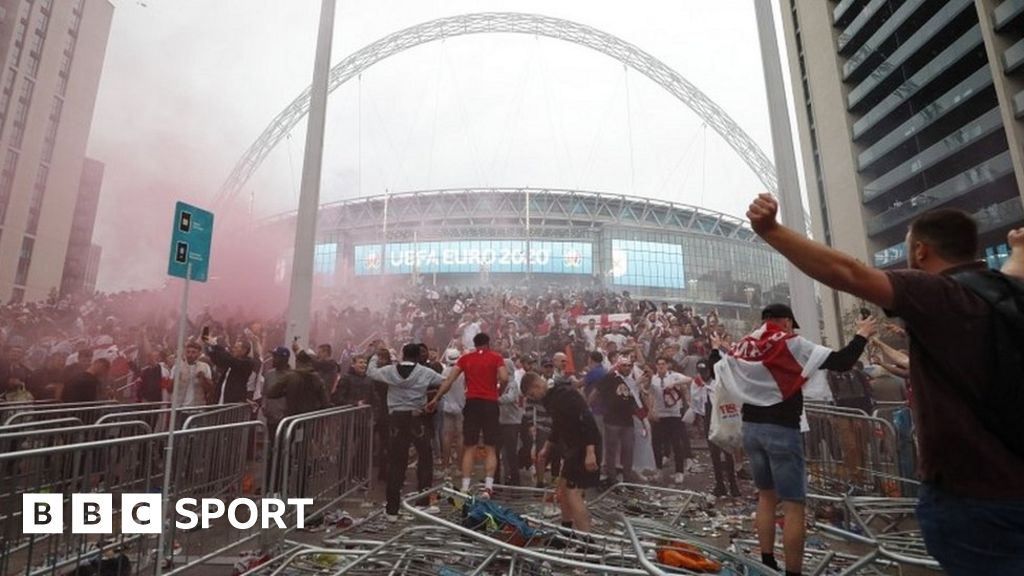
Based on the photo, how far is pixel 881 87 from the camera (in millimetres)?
37438

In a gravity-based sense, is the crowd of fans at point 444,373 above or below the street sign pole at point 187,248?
below

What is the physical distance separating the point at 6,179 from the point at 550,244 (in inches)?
1576

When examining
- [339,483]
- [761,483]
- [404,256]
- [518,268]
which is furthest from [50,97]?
[761,483]

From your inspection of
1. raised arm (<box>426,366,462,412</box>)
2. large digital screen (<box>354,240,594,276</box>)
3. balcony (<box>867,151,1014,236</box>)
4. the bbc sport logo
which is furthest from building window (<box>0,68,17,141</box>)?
balcony (<box>867,151,1014,236</box>)

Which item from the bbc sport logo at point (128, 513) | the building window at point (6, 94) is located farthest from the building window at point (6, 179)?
the bbc sport logo at point (128, 513)

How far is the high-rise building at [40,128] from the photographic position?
33875mm

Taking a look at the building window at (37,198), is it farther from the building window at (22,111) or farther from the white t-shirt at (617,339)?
the white t-shirt at (617,339)

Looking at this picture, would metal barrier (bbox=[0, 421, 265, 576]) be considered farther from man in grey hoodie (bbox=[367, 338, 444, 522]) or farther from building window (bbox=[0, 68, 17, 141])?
building window (bbox=[0, 68, 17, 141])

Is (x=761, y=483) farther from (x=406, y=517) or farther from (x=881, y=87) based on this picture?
(x=881, y=87)

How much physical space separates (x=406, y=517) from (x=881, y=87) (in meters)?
45.3

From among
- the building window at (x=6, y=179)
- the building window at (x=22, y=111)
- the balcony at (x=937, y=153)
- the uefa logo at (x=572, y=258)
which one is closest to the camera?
the balcony at (x=937, y=153)

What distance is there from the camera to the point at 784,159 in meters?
8.70

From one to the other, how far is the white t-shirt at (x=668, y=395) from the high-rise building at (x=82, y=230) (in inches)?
1917

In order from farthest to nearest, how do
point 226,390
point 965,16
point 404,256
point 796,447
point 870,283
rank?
1. point 404,256
2. point 965,16
3. point 226,390
4. point 796,447
5. point 870,283
